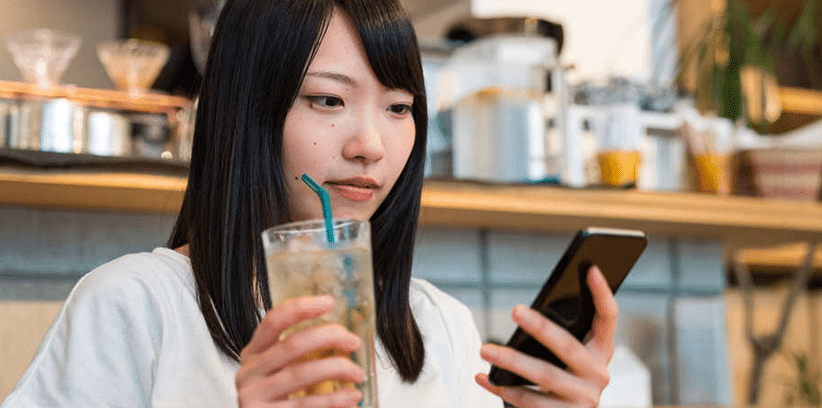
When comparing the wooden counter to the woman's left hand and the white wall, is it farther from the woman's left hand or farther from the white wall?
the white wall

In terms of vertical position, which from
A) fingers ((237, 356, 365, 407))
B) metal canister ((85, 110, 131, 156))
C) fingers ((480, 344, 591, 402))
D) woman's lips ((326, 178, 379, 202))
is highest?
metal canister ((85, 110, 131, 156))

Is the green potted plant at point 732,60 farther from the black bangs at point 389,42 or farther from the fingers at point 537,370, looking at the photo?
the fingers at point 537,370

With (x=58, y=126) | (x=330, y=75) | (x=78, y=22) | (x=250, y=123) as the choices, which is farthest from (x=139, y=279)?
(x=78, y=22)

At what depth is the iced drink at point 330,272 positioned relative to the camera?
31.6 inches

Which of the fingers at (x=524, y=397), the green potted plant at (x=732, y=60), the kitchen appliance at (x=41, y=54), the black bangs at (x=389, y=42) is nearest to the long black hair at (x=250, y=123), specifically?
the black bangs at (x=389, y=42)

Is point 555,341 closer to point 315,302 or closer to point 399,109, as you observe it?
point 315,302

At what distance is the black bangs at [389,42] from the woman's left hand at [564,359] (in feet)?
1.23

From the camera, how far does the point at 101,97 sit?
1.84 metres

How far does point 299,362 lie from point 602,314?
341mm

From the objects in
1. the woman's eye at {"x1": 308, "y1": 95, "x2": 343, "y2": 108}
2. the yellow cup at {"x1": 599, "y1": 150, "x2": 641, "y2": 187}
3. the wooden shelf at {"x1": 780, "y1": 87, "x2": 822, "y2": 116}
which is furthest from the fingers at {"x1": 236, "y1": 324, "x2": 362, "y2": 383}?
the wooden shelf at {"x1": 780, "y1": 87, "x2": 822, "y2": 116}

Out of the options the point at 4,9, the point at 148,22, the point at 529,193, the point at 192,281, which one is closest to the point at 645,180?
the point at 529,193

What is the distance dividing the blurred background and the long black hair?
1.53 ft

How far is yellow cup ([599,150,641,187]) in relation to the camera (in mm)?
2152

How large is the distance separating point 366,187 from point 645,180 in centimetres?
150
